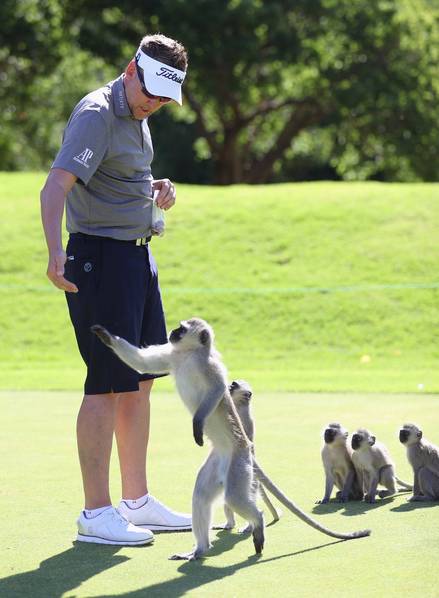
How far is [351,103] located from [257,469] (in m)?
35.6

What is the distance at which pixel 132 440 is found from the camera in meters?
6.09

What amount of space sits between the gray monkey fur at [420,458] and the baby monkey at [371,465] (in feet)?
0.51

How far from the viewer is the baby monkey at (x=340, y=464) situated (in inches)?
273

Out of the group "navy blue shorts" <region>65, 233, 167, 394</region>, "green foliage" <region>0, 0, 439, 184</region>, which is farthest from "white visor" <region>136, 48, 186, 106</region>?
"green foliage" <region>0, 0, 439, 184</region>

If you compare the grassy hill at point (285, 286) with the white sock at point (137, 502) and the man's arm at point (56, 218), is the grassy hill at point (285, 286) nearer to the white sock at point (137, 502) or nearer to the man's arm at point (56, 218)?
the white sock at point (137, 502)

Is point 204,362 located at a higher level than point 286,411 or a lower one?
higher

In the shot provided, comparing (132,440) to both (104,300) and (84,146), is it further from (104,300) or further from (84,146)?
(84,146)

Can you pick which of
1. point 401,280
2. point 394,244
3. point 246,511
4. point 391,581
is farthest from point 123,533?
point 394,244

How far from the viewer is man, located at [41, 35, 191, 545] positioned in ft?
18.2

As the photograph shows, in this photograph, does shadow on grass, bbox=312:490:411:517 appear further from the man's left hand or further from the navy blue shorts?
the man's left hand

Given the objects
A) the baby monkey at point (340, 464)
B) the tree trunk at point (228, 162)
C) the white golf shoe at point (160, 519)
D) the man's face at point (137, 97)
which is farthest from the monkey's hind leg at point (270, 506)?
the tree trunk at point (228, 162)

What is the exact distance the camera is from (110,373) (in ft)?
18.8

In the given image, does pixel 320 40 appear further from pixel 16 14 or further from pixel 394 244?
pixel 394 244

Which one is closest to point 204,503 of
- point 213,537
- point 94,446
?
point 213,537
